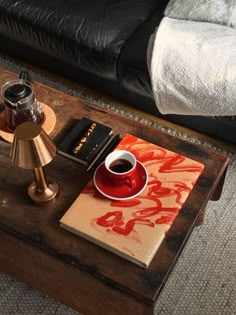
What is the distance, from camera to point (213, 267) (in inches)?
58.4

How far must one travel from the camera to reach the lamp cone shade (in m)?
0.97

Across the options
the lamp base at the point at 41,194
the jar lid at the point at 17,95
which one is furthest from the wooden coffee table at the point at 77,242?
the jar lid at the point at 17,95

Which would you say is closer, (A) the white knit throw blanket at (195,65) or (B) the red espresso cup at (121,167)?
(B) the red espresso cup at (121,167)

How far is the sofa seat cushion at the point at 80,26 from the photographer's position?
172 centimetres

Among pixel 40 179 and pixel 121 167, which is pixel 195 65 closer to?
pixel 121 167

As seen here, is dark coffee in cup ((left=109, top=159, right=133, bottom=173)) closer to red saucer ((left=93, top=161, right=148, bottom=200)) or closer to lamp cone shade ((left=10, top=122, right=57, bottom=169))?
red saucer ((left=93, top=161, right=148, bottom=200))

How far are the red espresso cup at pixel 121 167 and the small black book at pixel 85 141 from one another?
0.09 metres

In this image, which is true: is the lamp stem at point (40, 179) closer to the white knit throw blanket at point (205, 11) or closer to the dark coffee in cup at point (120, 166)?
the dark coffee in cup at point (120, 166)

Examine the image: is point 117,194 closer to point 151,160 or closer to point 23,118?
point 151,160

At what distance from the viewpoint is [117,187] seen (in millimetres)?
1166

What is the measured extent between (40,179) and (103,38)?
780mm

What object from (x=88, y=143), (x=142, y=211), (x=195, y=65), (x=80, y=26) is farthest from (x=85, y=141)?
(x=80, y=26)

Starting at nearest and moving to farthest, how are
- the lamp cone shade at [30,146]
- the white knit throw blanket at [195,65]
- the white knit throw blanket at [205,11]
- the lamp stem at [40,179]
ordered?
the lamp cone shade at [30,146] < the lamp stem at [40,179] < the white knit throw blanket at [195,65] < the white knit throw blanket at [205,11]

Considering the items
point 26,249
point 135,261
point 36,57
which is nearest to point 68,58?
point 36,57
